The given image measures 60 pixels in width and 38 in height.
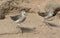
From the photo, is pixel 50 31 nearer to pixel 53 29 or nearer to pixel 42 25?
pixel 53 29

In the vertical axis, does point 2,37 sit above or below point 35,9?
above

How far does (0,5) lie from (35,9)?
1.70m

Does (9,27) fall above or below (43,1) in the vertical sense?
above

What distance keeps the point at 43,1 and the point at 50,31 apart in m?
4.87

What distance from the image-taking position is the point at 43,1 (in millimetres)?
12820

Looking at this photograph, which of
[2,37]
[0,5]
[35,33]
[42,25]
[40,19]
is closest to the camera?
[2,37]

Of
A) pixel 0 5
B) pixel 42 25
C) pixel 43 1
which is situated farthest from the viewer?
pixel 43 1

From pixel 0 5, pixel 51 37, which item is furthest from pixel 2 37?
pixel 0 5

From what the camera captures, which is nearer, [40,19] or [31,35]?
[31,35]

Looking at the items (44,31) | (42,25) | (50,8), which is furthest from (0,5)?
(44,31)

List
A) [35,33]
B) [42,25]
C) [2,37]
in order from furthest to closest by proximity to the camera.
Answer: [42,25] < [35,33] < [2,37]

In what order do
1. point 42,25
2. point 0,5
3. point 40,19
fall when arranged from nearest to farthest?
point 42,25 → point 40,19 → point 0,5

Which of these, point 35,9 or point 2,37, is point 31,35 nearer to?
point 2,37

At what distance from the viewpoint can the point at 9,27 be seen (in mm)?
8078
